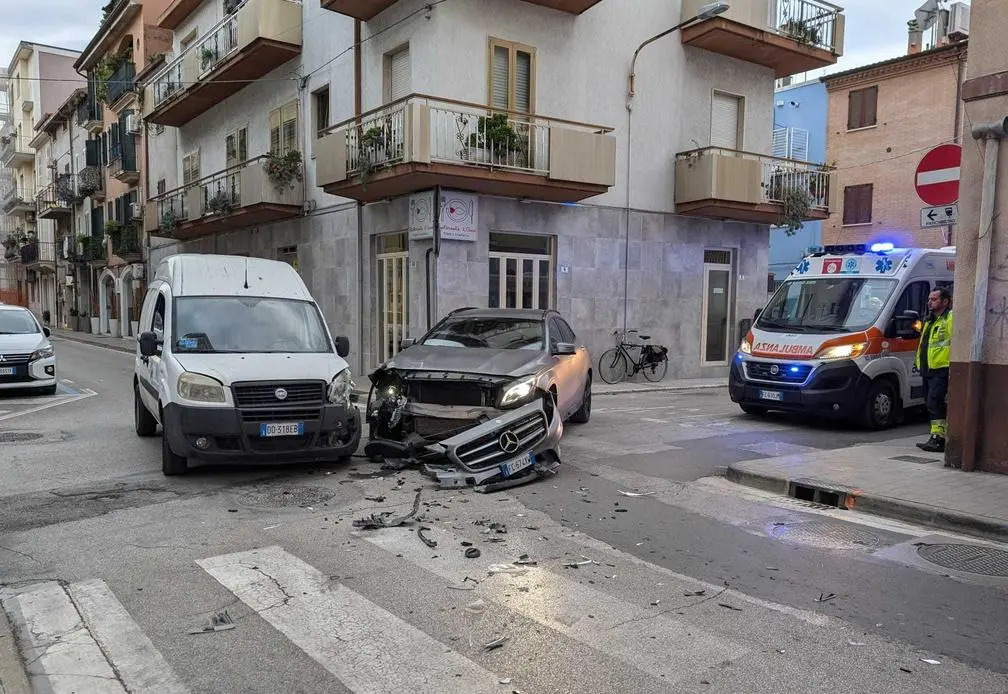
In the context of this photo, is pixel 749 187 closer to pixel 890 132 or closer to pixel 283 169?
pixel 283 169

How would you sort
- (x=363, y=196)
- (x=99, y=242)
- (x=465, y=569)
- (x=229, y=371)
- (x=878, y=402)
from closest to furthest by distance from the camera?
(x=465, y=569)
(x=229, y=371)
(x=878, y=402)
(x=363, y=196)
(x=99, y=242)

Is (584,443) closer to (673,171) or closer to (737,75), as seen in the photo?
(673,171)

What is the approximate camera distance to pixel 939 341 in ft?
29.6

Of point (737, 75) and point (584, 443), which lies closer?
point (584, 443)

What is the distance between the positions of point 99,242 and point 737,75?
30505mm

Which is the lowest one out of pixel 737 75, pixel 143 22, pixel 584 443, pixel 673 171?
pixel 584 443

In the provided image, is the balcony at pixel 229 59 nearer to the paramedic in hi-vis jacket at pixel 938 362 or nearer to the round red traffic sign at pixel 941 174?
the round red traffic sign at pixel 941 174

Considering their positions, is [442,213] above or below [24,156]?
below

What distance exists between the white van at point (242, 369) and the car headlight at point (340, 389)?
1 cm

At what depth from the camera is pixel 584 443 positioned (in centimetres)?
973

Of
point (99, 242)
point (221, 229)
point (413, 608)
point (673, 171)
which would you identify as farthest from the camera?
point (99, 242)

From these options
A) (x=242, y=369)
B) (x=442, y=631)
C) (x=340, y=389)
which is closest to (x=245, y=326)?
(x=242, y=369)

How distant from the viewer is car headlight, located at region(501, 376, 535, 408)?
7.91 meters

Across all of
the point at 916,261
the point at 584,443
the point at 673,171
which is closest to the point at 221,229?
the point at 673,171
